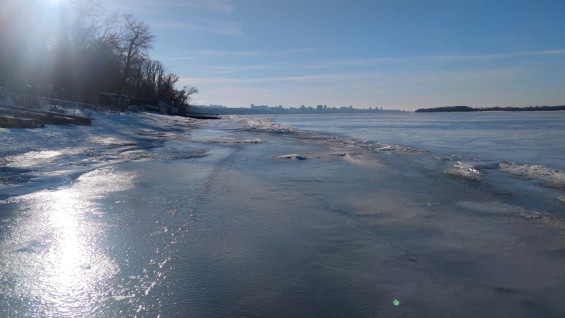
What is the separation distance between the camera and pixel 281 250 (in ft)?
11.9

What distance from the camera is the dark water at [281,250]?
2.62 metres

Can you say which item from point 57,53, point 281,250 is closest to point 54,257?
point 281,250

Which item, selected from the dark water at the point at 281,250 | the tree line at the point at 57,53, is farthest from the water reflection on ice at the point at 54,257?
the tree line at the point at 57,53

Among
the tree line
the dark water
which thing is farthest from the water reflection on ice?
the tree line

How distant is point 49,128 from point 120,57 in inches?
1395

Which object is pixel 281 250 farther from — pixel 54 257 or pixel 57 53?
pixel 57 53

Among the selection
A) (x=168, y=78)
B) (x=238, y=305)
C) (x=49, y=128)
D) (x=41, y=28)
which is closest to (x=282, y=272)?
(x=238, y=305)

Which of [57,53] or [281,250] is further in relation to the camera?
[57,53]

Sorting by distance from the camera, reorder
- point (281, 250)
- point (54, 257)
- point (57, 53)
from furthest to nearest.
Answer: point (57, 53) < point (281, 250) < point (54, 257)

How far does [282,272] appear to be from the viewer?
313cm

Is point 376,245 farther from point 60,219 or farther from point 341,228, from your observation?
point 60,219

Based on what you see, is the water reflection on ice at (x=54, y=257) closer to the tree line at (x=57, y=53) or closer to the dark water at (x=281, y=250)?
the dark water at (x=281, y=250)

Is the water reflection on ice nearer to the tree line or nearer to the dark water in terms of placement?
the dark water

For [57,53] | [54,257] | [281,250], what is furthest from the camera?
[57,53]
